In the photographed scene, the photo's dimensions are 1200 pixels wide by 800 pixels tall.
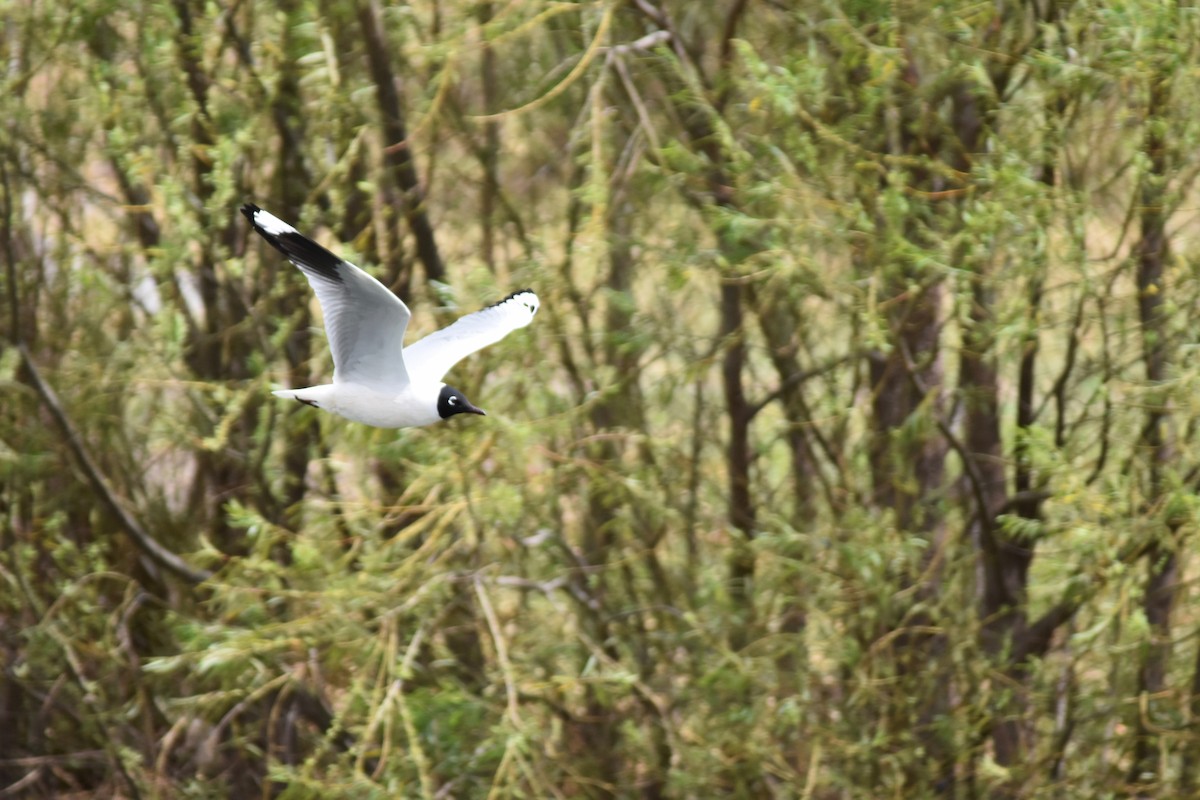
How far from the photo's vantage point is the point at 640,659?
20.7 ft

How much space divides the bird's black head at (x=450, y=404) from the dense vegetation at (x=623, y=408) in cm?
54

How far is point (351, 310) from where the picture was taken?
4.25 m

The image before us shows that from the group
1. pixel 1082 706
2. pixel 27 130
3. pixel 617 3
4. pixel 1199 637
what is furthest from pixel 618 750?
pixel 27 130

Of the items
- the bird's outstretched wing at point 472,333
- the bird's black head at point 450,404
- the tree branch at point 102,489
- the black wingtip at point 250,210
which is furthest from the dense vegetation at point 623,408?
the black wingtip at point 250,210

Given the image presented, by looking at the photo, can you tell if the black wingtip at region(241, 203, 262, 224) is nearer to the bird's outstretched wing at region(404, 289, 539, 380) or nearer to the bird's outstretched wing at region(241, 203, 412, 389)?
the bird's outstretched wing at region(241, 203, 412, 389)

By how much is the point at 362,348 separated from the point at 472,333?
2.15 feet

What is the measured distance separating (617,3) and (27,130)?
2.29 m

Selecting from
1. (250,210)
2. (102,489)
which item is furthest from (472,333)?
(102,489)

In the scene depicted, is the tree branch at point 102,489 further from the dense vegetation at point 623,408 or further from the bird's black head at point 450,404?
the bird's black head at point 450,404

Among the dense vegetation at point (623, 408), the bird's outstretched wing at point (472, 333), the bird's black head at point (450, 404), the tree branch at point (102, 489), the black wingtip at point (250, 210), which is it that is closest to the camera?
the black wingtip at point (250, 210)

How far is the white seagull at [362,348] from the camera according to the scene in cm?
408

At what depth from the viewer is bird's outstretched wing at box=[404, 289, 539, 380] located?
480cm

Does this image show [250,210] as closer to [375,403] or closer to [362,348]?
[362,348]

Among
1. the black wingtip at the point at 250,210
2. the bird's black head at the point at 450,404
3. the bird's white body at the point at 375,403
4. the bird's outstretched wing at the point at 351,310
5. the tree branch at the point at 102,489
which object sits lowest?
the tree branch at the point at 102,489
